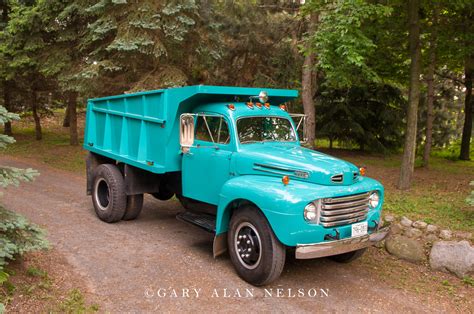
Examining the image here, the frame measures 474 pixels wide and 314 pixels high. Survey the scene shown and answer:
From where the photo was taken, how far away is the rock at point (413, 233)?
6.77 metres

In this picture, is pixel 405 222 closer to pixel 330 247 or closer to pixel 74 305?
pixel 330 247

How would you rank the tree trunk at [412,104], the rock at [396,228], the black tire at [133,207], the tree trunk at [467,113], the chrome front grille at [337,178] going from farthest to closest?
1. the tree trunk at [467,113]
2. the tree trunk at [412,104]
3. the black tire at [133,207]
4. the rock at [396,228]
5. the chrome front grille at [337,178]

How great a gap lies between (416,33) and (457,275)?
5872mm

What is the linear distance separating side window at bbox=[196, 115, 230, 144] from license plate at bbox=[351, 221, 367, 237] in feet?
6.93

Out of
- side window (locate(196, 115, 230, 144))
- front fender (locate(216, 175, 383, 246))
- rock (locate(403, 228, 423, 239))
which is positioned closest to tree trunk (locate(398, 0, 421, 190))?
rock (locate(403, 228, 423, 239))

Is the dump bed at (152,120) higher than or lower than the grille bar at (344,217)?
higher

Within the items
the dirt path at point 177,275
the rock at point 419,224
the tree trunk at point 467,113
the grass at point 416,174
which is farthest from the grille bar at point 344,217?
the tree trunk at point 467,113

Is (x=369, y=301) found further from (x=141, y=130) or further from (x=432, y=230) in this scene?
(x=141, y=130)

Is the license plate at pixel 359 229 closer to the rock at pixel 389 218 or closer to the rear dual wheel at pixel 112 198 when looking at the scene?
the rock at pixel 389 218

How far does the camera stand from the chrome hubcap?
5.14m

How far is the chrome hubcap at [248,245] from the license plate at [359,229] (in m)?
1.19

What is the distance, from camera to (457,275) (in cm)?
579

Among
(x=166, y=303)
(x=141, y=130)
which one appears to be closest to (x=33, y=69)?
(x=141, y=130)

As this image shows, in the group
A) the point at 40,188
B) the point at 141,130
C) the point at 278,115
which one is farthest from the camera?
the point at 40,188
